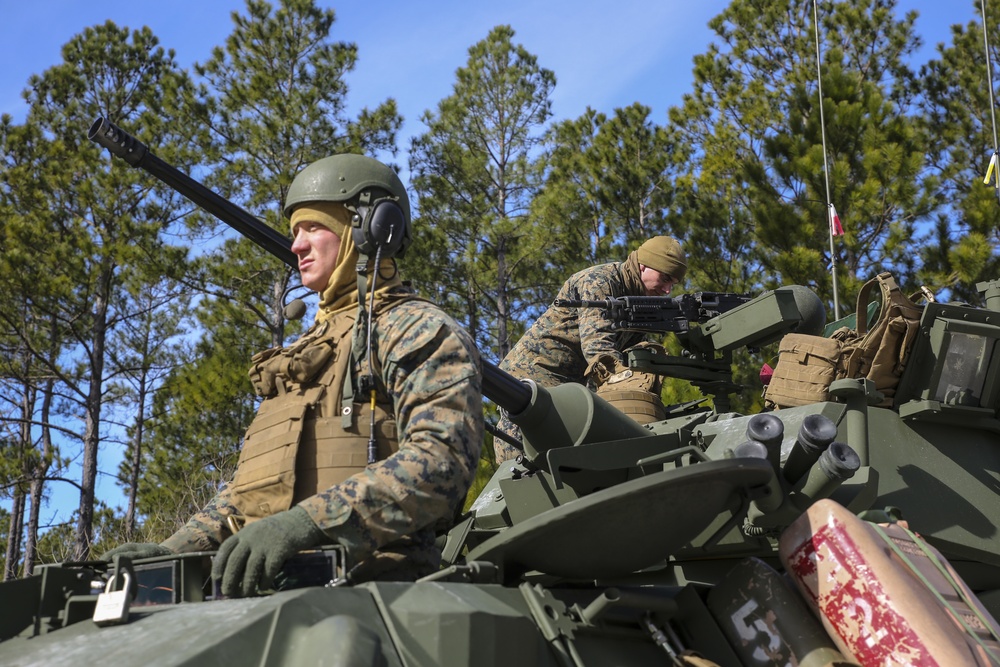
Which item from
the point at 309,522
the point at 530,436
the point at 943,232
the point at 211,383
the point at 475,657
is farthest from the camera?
the point at 211,383

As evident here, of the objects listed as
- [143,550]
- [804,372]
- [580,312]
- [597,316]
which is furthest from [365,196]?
[580,312]

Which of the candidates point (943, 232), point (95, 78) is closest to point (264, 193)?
point (95, 78)

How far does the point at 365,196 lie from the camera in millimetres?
3645

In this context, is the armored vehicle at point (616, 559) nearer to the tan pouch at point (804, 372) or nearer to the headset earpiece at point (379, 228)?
the tan pouch at point (804, 372)

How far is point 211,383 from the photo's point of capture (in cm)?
2009

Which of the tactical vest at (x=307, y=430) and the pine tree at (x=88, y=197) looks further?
the pine tree at (x=88, y=197)

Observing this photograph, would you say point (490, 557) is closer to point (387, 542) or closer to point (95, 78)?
point (387, 542)

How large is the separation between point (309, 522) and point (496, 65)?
23.3m

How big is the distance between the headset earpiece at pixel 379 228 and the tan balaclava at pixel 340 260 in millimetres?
53

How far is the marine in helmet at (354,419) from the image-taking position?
2.89m

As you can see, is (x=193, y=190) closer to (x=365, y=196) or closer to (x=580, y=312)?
(x=365, y=196)

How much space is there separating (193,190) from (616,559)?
2.50 meters

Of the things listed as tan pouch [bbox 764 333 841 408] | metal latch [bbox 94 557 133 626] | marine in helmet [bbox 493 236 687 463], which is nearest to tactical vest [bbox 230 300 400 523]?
metal latch [bbox 94 557 133 626]

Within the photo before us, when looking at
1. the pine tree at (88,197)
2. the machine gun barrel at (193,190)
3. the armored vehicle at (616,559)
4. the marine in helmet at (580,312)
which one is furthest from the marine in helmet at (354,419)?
the pine tree at (88,197)
